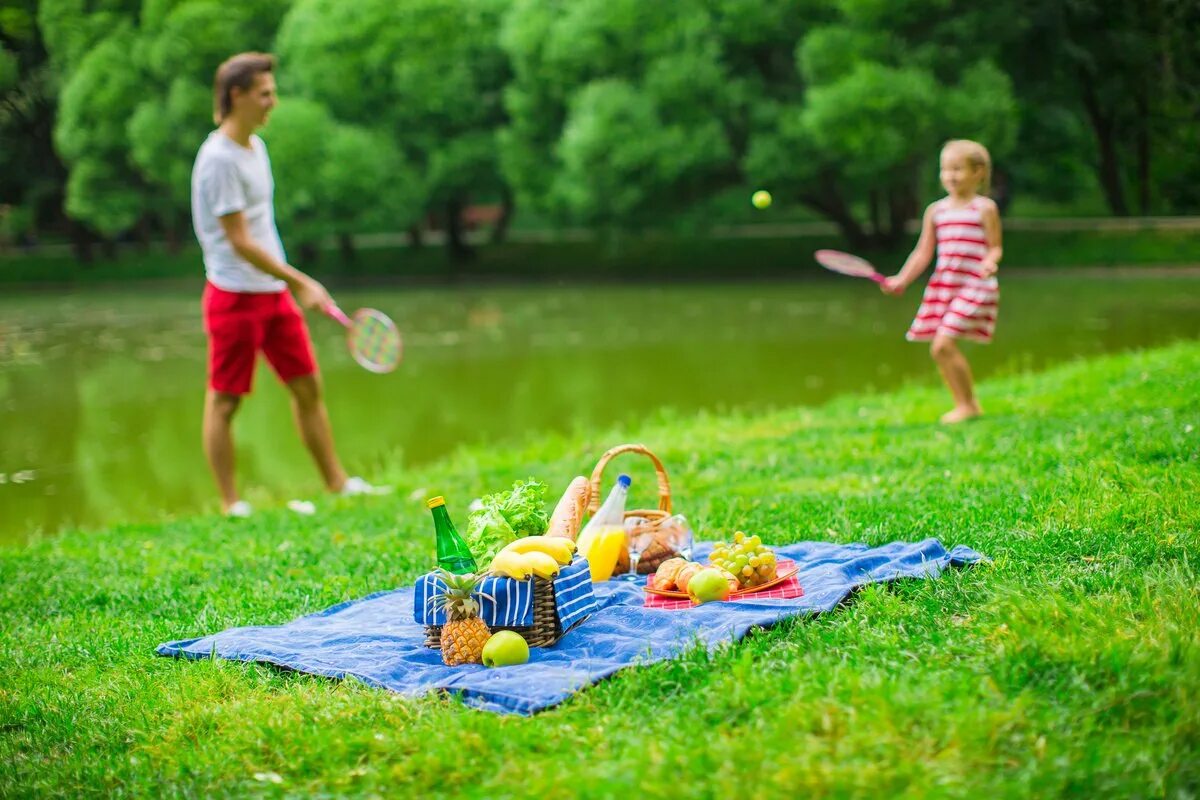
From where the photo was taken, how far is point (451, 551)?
164 inches

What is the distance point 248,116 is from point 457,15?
23.7 metres

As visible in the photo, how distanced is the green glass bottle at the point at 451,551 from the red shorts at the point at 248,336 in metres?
3.20

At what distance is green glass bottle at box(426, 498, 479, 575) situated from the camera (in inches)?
162

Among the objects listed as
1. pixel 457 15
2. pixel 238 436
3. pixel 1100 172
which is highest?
pixel 457 15

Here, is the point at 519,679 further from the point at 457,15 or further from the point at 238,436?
the point at 457,15

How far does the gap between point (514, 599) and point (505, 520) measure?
45 cm

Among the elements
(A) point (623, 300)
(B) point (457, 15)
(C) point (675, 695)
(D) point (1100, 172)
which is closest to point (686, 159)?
(A) point (623, 300)

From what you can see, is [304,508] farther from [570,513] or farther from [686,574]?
[686,574]

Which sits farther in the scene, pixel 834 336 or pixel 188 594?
pixel 834 336

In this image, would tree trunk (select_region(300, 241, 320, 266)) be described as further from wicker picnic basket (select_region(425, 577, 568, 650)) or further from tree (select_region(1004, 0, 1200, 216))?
wicker picnic basket (select_region(425, 577, 568, 650))

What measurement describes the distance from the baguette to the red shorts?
2893mm

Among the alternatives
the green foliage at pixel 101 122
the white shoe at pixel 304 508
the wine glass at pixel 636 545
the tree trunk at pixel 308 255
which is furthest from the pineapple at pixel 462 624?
the green foliage at pixel 101 122

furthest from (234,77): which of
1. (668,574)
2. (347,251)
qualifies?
(347,251)

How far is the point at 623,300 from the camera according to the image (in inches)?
896
